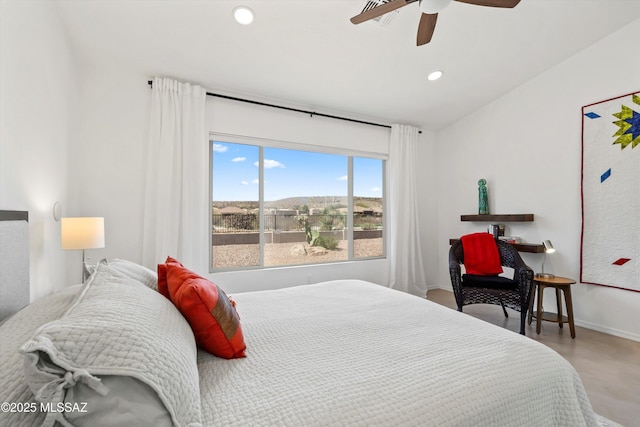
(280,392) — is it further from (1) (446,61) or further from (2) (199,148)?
(1) (446,61)

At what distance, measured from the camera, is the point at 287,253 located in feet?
13.3

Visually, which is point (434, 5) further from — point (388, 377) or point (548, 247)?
point (548, 247)

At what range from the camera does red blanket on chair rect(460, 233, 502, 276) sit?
11.4ft

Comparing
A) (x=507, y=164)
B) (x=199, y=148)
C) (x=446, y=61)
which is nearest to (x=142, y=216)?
(x=199, y=148)

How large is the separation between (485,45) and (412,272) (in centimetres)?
301

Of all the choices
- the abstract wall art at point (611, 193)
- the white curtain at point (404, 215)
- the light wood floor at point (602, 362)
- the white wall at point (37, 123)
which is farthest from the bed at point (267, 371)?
the white curtain at point (404, 215)

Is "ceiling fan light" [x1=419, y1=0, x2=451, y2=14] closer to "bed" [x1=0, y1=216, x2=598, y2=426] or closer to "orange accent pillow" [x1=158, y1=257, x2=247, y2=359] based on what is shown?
"bed" [x1=0, y1=216, x2=598, y2=426]

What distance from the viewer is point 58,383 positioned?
616 millimetres

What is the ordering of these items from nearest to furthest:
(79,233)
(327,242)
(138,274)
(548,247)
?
(138,274)
(79,233)
(548,247)
(327,242)

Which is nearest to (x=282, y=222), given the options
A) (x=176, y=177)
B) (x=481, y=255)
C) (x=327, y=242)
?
(x=327, y=242)

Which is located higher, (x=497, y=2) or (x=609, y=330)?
(x=497, y=2)

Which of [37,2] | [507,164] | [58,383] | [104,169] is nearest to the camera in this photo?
[58,383]

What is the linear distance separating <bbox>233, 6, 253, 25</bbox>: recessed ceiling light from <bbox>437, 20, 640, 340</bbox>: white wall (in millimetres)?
3482

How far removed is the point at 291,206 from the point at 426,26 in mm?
2522
